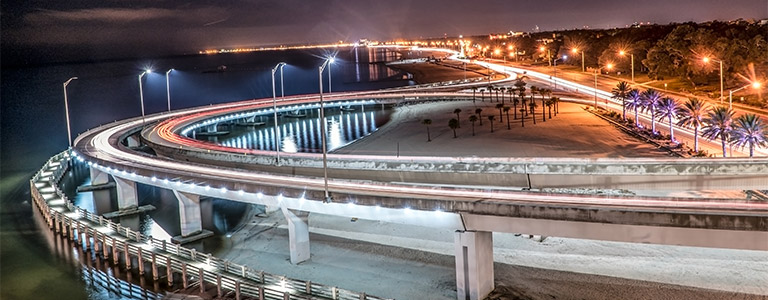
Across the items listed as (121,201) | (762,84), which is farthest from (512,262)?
(762,84)

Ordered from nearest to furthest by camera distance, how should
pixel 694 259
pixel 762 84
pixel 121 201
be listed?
pixel 694 259 → pixel 121 201 → pixel 762 84

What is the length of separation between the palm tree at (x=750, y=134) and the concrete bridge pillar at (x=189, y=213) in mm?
39070

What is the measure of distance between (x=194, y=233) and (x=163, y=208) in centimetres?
1212

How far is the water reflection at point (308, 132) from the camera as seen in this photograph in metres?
85.1

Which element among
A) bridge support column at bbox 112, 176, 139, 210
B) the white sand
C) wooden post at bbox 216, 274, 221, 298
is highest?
bridge support column at bbox 112, 176, 139, 210

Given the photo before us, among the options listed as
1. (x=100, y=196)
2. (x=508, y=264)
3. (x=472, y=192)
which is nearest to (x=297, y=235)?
(x=472, y=192)

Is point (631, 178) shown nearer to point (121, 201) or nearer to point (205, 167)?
point (205, 167)

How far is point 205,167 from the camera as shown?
44344 mm

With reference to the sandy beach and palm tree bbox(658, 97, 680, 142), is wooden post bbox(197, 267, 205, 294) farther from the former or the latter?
palm tree bbox(658, 97, 680, 142)

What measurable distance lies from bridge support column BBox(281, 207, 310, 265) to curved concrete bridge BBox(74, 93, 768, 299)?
0.06m

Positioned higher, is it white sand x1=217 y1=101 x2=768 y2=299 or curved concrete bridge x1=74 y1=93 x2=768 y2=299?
curved concrete bridge x1=74 y1=93 x2=768 y2=299

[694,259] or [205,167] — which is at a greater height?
[205,167]

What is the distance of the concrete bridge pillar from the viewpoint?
42.4m

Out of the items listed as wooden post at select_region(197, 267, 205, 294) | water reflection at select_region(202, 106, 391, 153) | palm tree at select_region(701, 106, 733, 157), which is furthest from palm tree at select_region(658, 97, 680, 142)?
wooden post at select_region(197, 267, 205, 294)
